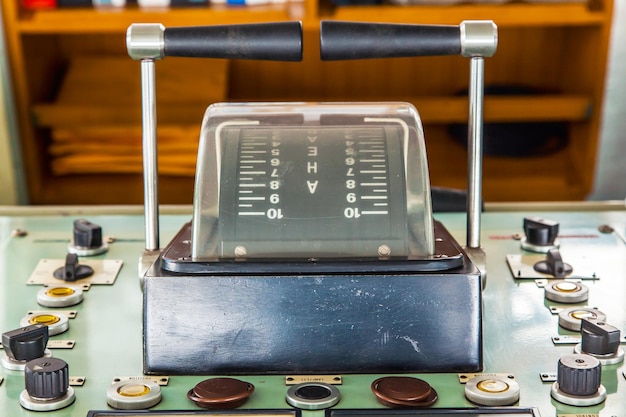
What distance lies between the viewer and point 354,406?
2.98ft

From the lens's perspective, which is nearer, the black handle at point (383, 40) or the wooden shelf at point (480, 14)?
the black handle at point (383, 40)

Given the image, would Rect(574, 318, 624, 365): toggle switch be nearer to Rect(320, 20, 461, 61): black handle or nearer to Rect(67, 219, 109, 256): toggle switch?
Rect(320, 20, 461, 61): black handle

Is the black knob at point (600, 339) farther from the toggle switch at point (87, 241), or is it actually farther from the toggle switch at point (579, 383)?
the toggle switch at point (87, 241)

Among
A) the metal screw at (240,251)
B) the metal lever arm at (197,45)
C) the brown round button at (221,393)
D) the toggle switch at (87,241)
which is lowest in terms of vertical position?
the brown round button at (221,393)

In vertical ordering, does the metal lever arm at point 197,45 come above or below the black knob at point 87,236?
above

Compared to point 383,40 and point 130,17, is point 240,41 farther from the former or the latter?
point 130,17

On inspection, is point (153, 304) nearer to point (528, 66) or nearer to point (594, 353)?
point (594, 353)

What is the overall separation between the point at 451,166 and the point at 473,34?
1948mm

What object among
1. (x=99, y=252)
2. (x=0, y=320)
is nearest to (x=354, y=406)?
A: (x=0, y=320)

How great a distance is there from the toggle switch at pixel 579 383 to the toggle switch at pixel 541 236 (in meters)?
0.46

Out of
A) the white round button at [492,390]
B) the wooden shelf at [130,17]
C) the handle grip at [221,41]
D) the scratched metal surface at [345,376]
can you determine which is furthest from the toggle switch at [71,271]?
the wooden shelf at [130,17]

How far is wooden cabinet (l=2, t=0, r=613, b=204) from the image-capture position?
2.68m

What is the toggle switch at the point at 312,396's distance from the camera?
2.97ft

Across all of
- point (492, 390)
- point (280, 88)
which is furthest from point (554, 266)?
point (280, 88)
